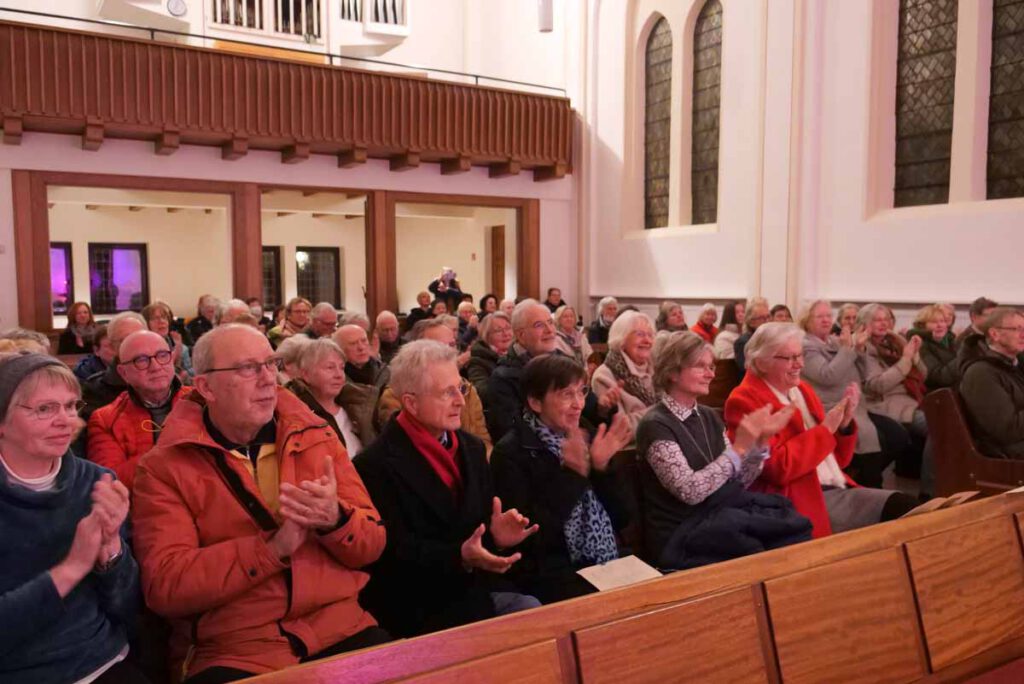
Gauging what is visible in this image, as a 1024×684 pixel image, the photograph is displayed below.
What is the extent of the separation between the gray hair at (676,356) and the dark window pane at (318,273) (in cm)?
1604

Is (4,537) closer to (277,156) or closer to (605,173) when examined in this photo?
(277,156)

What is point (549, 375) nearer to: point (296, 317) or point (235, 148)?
point (296, 317)

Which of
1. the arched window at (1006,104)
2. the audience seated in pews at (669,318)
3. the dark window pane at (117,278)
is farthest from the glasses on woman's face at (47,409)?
the dark window pane at (117,278)

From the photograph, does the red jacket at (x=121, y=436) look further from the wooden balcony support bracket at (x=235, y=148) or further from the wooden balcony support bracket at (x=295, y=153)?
the wooden balcony support bracket at (x=295, y=153)

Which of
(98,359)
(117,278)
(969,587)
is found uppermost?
(117,278)

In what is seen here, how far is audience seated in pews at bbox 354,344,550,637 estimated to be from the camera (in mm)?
2377

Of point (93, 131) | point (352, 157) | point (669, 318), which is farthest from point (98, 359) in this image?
point (352, 157)

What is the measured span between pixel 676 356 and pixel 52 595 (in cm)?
207

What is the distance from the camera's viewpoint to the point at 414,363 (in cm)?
258

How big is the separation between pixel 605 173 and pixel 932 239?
5164mm

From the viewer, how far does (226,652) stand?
2.01 metres

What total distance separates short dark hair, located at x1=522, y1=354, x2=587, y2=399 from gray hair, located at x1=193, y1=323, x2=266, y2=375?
0.91 meters

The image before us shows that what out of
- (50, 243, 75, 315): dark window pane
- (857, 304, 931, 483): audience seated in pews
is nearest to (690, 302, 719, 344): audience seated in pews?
(857, 304, 931, 483): audience seated in pews

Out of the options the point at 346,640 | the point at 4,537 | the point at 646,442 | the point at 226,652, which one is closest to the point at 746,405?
the point at 646,442
